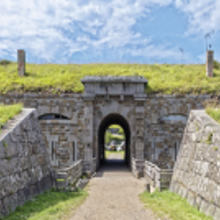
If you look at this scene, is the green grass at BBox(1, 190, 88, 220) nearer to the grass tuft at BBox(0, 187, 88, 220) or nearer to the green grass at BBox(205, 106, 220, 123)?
the grass tuft at BBox(0, 187, 88, 220)

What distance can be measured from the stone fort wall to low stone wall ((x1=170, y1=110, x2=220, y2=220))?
6.40 meters

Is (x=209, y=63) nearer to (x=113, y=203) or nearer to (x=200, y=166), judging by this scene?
(x=200, y=166)

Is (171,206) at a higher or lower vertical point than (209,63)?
lower

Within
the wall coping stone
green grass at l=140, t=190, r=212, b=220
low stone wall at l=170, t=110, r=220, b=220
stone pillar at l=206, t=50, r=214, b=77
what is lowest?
green grass at l=140, t=190, r=212, b=220

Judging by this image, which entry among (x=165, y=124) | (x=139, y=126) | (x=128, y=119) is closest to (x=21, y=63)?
(x=128, y=119)

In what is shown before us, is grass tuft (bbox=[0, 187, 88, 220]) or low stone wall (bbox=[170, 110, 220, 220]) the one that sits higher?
low stone wall (bbox=[170, 110, 220, 220])

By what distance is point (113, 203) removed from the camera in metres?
7.80

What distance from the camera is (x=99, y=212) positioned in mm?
6699

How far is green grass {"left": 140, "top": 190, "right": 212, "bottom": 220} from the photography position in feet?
18.0

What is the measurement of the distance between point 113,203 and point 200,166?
317 cm

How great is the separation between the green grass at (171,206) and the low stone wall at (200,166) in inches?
6.7

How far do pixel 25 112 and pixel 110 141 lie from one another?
130ft

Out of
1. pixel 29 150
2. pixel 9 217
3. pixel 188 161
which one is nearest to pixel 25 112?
pixel 29 150

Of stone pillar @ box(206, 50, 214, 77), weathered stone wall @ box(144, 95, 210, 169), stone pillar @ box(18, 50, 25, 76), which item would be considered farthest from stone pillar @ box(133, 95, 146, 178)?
stone pillar @ box(18, 50, 25, 76)
